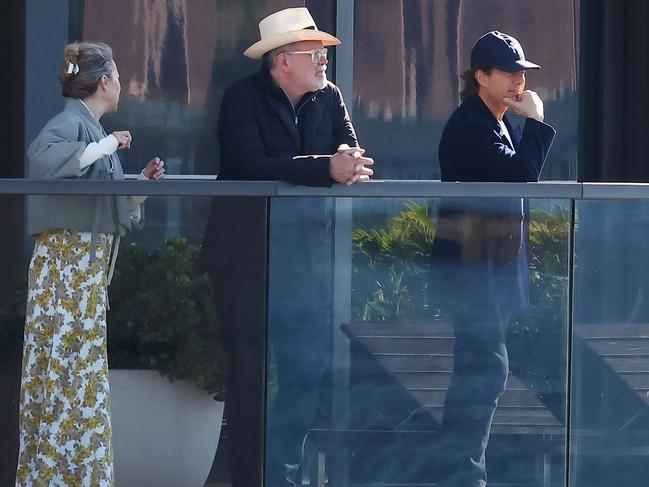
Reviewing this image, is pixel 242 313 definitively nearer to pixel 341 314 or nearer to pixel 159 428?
pixel 341 314

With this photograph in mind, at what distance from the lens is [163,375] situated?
5340 mm

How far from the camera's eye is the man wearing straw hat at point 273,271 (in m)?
5.18

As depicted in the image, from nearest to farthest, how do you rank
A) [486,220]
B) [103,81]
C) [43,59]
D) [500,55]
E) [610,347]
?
[486,220], [103,81], [610,347], [500,55], [43,59]

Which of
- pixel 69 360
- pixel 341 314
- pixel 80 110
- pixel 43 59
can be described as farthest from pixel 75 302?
pixel 43 59

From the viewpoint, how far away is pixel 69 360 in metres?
5.26

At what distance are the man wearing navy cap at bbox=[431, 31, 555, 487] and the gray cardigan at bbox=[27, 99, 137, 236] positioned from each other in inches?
45.6

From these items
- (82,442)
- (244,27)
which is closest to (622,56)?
(244,27)

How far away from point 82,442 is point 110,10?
140 inches

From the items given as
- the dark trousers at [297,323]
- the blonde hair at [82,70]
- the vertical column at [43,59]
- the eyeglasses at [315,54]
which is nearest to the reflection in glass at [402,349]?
the dark trousers at [297,323]

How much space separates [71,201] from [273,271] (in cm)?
76

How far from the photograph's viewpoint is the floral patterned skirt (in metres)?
5.25

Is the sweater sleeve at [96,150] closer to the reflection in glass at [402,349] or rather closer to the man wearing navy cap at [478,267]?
the reflection in glass at [402,349]

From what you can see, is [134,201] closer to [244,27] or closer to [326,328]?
[326,328]

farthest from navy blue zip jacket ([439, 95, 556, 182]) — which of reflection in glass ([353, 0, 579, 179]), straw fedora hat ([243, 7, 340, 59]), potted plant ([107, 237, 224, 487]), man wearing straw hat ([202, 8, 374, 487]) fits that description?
reflection in glass ([353, 0, 579, 179])
